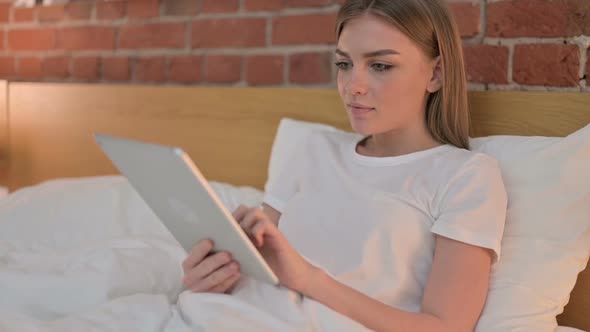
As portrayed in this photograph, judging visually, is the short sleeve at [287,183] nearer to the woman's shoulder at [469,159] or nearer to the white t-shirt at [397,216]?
the white t-shirt at [397,216]

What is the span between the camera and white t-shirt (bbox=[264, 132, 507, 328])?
1.05 meters

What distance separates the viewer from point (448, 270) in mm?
1004

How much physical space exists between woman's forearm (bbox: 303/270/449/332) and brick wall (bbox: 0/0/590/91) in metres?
0.57

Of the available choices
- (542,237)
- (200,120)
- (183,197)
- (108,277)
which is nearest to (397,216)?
(542,237)

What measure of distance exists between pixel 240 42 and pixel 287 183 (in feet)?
2.46

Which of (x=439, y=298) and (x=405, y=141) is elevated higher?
(x=405, y=141)

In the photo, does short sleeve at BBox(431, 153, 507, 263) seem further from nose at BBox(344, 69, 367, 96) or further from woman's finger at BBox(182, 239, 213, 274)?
woman's finger at BBox(182, 239, 213, 274)

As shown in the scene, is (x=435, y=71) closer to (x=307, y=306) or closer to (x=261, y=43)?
(x=307, y=306)

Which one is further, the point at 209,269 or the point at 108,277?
the point at 108,277

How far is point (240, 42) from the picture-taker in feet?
6.34

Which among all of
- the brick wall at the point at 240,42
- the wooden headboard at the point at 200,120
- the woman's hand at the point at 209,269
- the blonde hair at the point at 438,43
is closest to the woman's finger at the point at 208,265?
the woman's hand at the point at 209,269

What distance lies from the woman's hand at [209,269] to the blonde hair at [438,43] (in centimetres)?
45

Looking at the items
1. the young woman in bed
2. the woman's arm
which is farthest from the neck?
the woman's arm

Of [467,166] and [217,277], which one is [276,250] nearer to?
[217,277]
